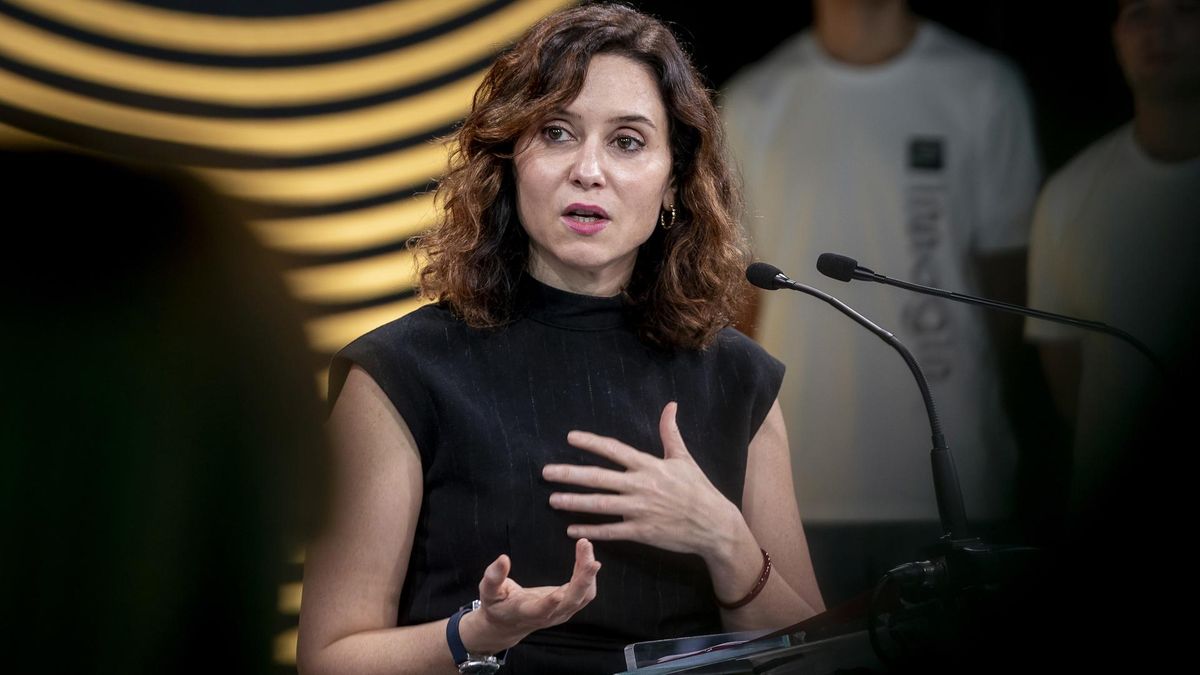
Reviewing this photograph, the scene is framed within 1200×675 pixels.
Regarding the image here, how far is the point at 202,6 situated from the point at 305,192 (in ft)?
1.18

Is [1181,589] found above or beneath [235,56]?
beneath

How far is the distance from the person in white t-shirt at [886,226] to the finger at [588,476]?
95 centimetres

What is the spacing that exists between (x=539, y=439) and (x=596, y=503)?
0.43 feet

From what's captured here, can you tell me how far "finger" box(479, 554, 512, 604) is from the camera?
1.19 metres

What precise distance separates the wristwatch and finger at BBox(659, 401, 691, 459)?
1.09 feet

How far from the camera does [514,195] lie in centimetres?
170

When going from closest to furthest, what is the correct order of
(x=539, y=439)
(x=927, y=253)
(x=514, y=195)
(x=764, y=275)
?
(x=764, y=275), (x=539, y=439), (x=514, y=195), (x=927, y=253)

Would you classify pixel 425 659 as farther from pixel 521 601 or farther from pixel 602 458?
pixel 602 458

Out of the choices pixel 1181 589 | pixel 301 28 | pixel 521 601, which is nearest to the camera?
pixel 1181 589

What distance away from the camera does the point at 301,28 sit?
2170mm

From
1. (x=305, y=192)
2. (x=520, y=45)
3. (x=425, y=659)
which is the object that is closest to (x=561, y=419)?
(x=425, y=659)

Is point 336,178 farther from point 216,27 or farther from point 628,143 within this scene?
point 628,143

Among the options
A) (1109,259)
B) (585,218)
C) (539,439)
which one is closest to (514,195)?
(585,218)

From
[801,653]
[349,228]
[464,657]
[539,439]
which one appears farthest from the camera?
[349,228]
